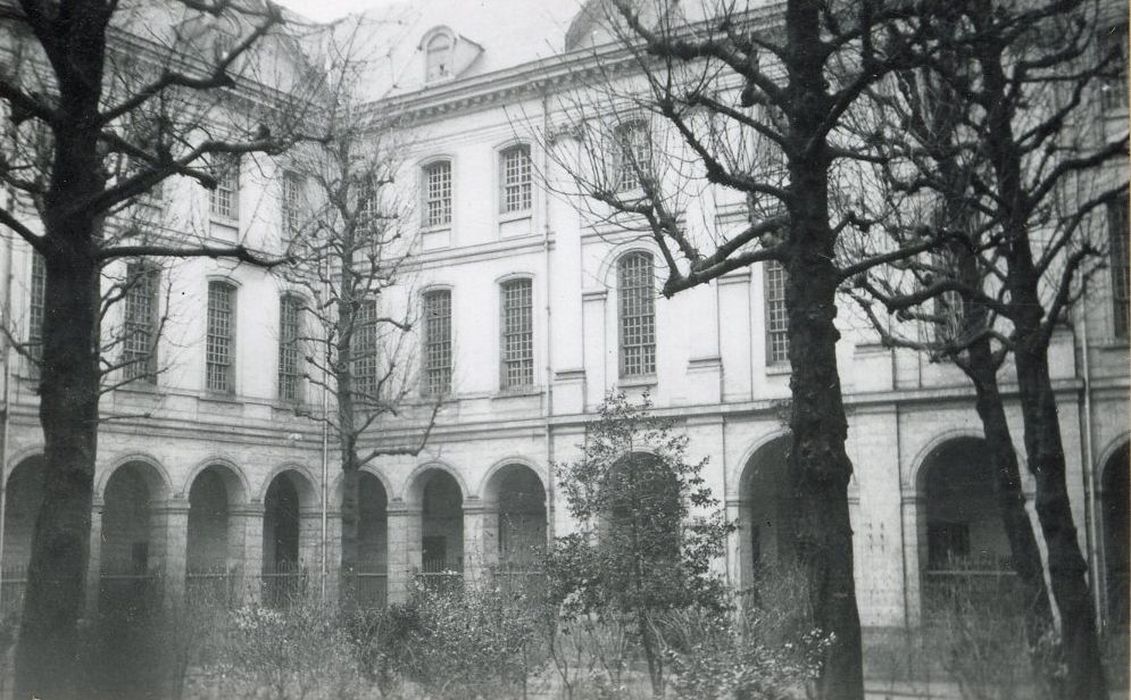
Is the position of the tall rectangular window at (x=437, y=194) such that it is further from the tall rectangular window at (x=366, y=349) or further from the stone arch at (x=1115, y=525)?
the stone arch at (x=1115, y=525)

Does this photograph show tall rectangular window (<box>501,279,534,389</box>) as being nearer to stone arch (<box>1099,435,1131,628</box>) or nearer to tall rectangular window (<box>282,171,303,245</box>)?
tall rectangular window (<box>282,171,303,245</box>)

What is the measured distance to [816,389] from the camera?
8.93 metres

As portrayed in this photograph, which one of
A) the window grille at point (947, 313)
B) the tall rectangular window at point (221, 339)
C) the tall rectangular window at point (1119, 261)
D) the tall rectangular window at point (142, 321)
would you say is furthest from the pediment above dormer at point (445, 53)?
the tall rectangular window at point (1119, 261)

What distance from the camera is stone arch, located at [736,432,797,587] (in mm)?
23562

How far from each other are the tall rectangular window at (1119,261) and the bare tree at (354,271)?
10126 millimetres

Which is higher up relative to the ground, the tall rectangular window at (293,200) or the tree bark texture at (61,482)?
the tall rectangular window at (293,200)

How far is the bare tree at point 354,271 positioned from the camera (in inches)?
838

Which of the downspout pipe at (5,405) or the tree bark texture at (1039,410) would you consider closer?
the tree bark texture at (1039,410)

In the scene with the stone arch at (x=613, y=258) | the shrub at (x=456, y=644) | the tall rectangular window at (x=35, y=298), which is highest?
the stone arch at (x=613, y=258)

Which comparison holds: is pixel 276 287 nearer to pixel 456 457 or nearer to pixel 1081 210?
pixel 456 457

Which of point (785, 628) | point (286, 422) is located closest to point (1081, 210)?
point (785, 628)

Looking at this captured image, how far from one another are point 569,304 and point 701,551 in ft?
43.6

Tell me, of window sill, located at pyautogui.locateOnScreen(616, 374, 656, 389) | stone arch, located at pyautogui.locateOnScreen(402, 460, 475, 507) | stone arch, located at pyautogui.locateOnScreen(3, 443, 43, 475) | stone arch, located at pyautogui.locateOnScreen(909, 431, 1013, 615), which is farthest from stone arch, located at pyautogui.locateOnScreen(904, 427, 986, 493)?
stone arch, located at pyautogui.locateOnScreen(3, 443, 43, 475)

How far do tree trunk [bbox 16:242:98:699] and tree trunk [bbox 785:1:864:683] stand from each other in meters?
5.36
